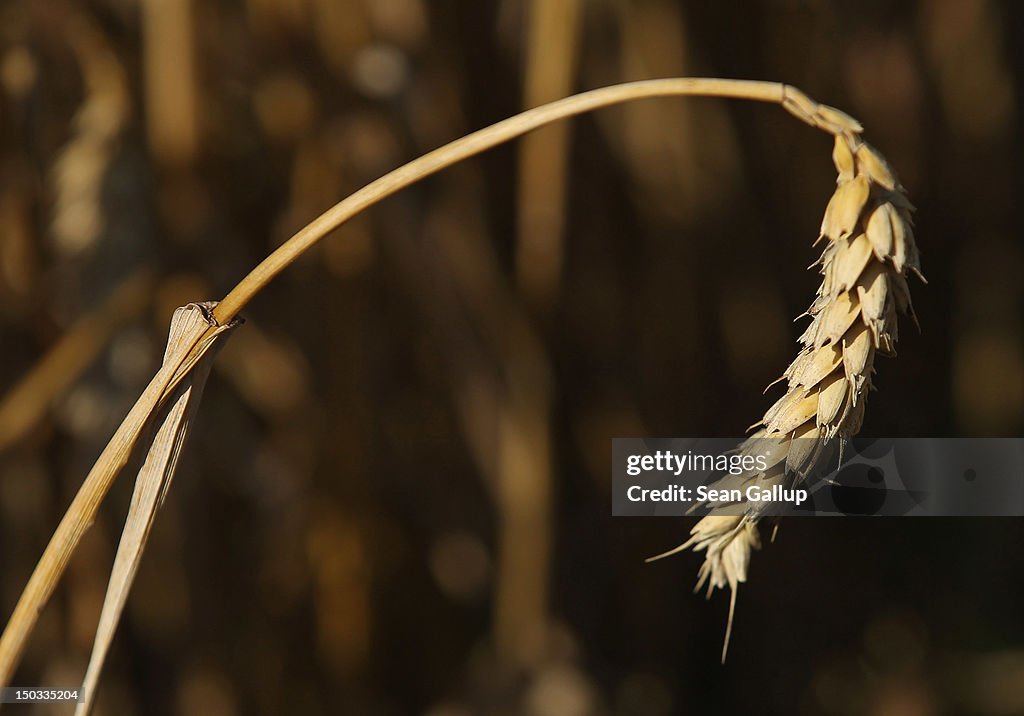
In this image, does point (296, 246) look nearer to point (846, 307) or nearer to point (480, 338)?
point (846, 307)

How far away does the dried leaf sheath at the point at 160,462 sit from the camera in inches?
11.9

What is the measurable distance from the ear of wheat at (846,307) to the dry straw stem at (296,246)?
0.06 feet

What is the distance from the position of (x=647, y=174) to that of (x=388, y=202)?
335 millimetres

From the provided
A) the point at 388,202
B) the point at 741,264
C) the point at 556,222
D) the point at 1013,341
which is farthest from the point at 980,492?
the point at 388,202

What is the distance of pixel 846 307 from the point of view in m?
0.29

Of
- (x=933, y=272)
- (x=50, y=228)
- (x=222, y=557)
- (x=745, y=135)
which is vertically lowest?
(x=222, y=557)

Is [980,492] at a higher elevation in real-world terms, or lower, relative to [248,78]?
lower

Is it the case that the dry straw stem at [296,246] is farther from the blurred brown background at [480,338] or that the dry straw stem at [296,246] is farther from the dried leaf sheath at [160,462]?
the blurred brown background at [480,338]

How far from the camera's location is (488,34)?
895mm

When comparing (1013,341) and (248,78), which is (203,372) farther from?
(1013,341)

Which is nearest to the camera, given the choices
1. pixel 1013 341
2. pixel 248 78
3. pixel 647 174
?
pixel 248 78

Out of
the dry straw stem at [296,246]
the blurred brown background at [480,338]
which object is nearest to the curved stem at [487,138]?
the dry straw stem at [296,246]

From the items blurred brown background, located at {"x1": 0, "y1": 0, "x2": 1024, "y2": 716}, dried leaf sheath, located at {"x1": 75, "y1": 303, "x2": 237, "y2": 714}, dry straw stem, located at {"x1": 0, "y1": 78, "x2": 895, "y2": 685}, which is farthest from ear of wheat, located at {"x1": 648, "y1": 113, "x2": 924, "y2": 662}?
blurred brown background, located at {"x1": 0, "y1": 0, "x2": 1024, "y2": 716}

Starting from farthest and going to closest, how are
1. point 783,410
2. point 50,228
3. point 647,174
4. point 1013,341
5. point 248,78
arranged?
point 1013,341 → point 647,174 → point 248,78 → point 50,228 → point 783,410
